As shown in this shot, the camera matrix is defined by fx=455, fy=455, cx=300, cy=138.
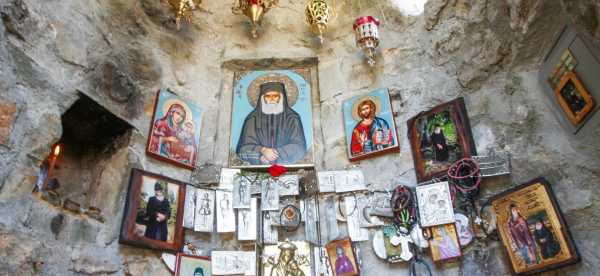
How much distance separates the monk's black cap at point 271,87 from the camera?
418 cm

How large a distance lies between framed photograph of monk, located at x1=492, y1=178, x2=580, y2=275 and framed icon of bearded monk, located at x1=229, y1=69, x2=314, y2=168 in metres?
1.56

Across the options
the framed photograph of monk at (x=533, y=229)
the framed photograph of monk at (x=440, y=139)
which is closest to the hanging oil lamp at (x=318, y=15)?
the framed photograph of monk at (x=440, y=139)

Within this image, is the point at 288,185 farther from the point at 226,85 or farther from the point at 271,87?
the point at 226,85

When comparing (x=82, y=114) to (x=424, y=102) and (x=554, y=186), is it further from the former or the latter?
(x=554, y=186)

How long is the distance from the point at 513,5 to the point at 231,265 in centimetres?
256

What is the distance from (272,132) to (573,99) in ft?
7.46

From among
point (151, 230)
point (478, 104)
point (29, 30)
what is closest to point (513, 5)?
point (478, 104)

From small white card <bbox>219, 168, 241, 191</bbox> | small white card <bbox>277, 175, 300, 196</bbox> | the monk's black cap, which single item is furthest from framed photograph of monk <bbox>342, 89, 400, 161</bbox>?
small white card <bbox>219, 168, 241, 191</bbox>

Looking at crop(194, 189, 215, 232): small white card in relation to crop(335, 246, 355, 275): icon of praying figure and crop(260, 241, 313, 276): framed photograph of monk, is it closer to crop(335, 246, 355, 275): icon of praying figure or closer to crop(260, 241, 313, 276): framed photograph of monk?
crop(260, 241, 313, 276): framed photograph of monk

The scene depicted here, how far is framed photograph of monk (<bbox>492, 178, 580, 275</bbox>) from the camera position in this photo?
95.5 inches

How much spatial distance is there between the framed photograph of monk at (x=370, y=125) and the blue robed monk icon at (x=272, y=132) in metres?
0.42

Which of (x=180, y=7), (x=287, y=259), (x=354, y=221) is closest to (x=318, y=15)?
(x=180, y=7)

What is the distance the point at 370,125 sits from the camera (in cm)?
370

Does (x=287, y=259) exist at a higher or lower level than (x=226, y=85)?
lower
